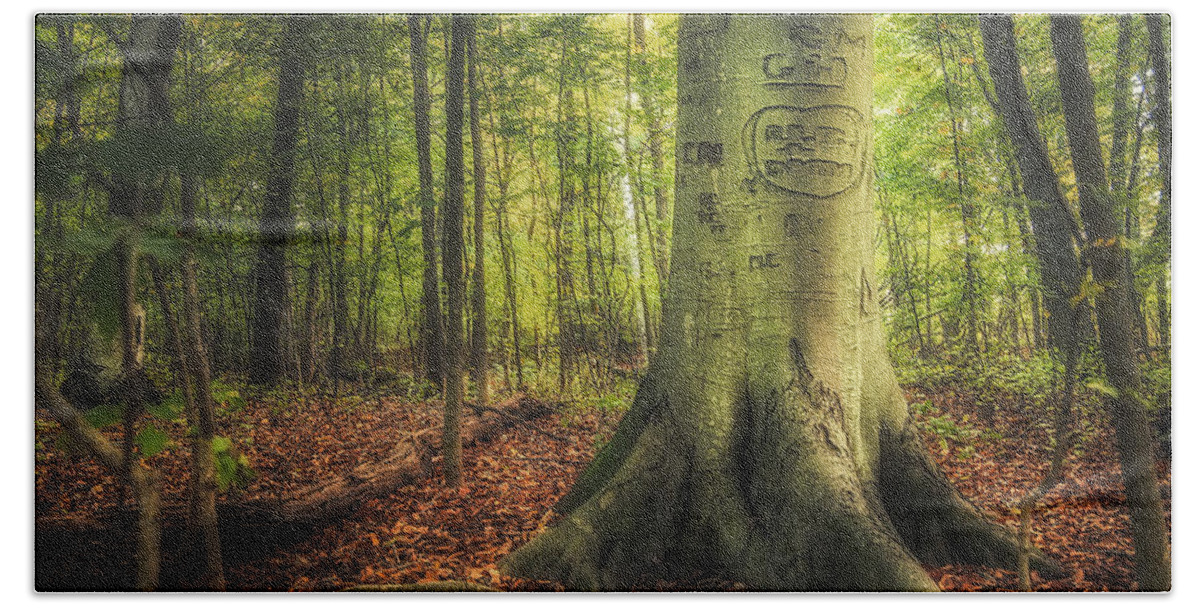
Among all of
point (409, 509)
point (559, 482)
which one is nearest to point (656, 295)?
point (559, 482)

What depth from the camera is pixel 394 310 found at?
2.82 metres

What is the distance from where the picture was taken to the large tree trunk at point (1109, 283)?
2832 mm

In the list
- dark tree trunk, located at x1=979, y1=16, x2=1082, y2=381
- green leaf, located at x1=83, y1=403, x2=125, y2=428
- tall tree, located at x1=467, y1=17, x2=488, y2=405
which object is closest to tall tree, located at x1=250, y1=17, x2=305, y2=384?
green leaf, located at x1=83, y1=403, x2=125, y2=428

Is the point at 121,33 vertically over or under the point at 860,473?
over

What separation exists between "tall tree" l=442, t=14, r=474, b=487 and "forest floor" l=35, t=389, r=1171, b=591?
7cm

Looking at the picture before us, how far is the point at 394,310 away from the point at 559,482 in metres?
0.86

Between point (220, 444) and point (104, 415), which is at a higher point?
point (104, 415)

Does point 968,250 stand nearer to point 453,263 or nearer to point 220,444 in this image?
point 453,263

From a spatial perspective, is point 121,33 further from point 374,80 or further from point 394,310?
point 394,310

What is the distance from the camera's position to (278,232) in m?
2.84

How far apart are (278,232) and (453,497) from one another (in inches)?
45.2

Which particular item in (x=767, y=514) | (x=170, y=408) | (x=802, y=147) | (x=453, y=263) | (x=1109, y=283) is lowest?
(x=767, y=514)

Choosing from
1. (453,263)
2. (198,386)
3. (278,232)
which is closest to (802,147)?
(453,263)

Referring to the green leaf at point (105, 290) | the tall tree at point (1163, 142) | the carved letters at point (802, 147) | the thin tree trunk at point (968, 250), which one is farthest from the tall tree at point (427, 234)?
the tall tree at point (1163, 142)
